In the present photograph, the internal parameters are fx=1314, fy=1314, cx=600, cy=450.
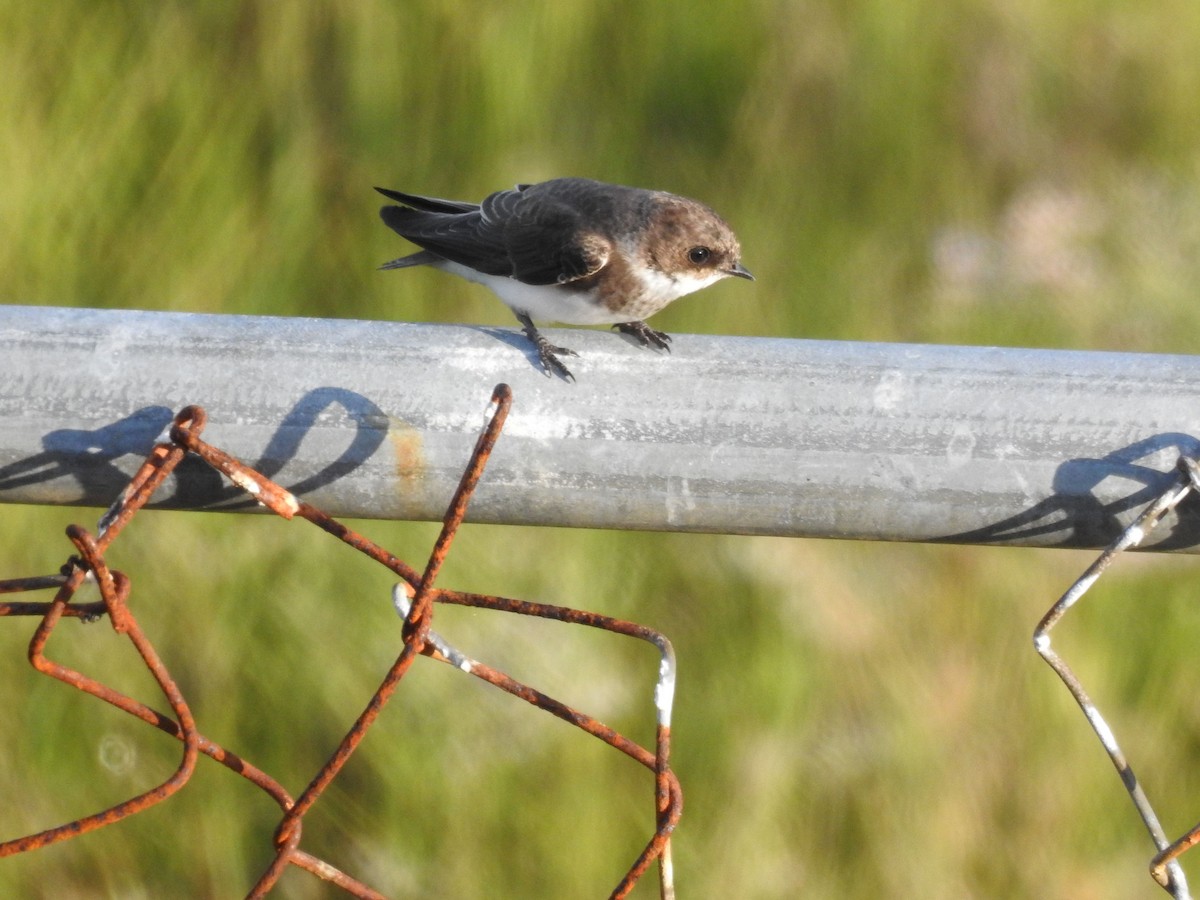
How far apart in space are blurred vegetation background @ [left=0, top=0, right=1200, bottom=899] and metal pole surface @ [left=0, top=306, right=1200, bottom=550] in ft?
5.74

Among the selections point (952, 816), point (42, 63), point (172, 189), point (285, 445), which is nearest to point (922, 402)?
point (285, 445)

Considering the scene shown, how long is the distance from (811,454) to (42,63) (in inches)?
121

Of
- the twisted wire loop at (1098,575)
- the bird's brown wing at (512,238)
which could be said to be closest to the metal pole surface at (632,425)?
the twisted wire loop at (1098,575)

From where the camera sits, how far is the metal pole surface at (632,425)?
118cm

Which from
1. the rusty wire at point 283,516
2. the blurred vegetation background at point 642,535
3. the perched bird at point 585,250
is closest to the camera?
the rusty wire at point 283,516

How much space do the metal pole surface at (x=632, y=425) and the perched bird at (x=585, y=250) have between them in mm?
1818

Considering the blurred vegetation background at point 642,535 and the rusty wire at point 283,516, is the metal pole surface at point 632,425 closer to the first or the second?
the rusty wire at point 283,516

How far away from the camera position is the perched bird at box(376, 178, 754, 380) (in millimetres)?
3113

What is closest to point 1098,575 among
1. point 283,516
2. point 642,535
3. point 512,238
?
point 283,516

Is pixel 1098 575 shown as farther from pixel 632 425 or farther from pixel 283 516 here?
pixel 283 516

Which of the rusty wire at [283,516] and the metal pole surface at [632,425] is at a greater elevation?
the metal pole surface at [632,425]

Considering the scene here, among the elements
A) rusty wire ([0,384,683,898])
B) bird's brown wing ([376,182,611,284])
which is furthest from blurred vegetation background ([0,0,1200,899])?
rusty wire ([0,384,683,898])

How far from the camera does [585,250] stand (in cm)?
312

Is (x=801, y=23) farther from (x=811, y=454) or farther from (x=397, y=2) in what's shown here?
(x=811, y=454)
